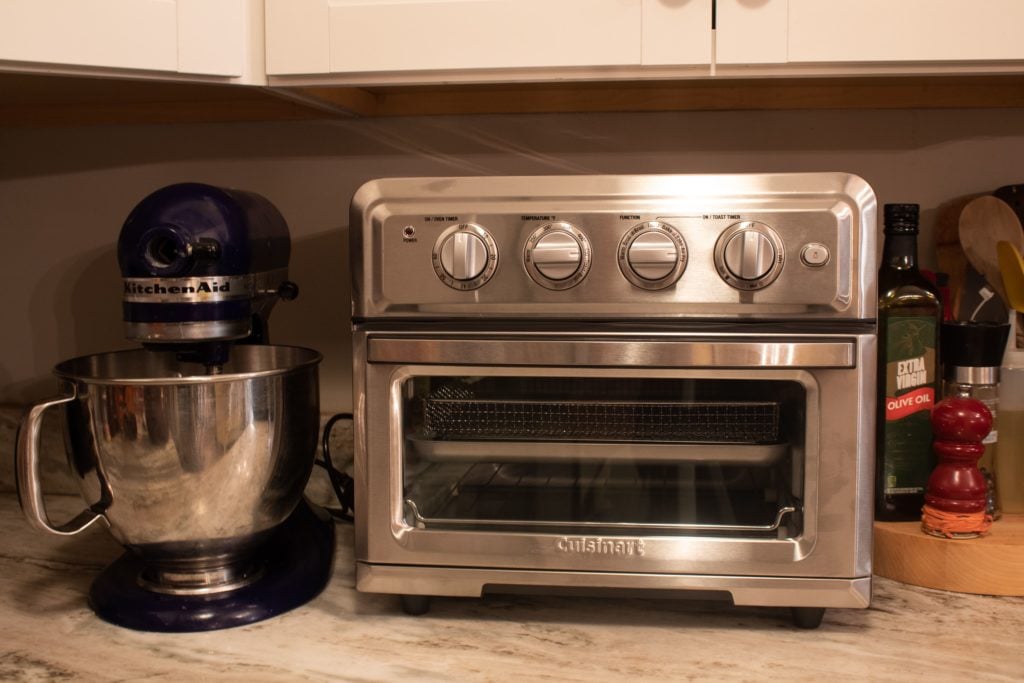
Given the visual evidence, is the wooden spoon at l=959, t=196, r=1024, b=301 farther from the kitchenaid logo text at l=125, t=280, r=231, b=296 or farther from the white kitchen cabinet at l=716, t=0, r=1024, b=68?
the kitchenaid logo text at l=125, t=280, r=231, b=296

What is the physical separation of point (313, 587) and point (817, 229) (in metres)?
0.55

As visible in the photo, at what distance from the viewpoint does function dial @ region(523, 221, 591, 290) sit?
788 mm

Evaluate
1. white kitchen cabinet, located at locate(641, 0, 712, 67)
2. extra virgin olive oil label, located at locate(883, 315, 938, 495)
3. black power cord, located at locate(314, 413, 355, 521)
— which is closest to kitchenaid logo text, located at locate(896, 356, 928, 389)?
extra virgin olive oil label, located at locate(883, 315, 938, 495)

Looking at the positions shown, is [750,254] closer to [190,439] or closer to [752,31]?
[752,31]

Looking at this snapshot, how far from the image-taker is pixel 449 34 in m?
0.88

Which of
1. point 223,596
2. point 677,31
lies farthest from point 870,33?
point 223,596

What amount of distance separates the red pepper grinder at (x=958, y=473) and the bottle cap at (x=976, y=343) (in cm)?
4

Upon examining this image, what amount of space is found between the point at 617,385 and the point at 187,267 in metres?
0.37

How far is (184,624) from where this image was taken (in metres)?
0.86

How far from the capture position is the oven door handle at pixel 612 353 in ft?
2.59

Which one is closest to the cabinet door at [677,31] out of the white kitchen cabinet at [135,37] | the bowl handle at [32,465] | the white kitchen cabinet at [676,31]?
the white kitchen cabinet at [676,31]

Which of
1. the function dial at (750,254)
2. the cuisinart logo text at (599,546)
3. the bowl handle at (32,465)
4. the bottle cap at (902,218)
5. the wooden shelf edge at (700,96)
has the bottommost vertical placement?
the cuisinart logo text at (599,546)

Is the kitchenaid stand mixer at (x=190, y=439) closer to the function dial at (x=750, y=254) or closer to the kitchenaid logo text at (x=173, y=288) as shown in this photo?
the kitchenaid logo text at (x=173, y=288)

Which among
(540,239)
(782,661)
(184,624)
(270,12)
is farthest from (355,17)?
(782,661)
